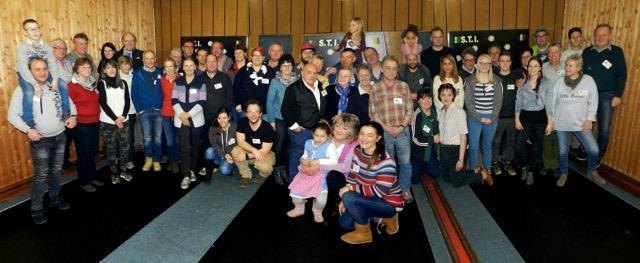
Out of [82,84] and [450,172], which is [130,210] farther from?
[450,172]

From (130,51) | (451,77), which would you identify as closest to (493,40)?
(451,77)

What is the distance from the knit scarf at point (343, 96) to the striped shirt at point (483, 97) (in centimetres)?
160

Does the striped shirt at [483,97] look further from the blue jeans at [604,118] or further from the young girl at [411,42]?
the blue jeans at [604,118]

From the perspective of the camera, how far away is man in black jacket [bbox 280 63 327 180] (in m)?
4.88

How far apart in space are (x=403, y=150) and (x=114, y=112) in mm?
3549

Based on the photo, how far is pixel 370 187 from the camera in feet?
12.1

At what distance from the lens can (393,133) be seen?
466 centimetres

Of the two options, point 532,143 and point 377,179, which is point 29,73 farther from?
point 532,143

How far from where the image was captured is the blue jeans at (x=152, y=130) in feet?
18.8

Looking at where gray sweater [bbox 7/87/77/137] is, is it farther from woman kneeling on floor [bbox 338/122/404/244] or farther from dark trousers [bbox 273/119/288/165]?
woman kneeling on floor [bbox 338/122/404/244]

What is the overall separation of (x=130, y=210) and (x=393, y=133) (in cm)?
290

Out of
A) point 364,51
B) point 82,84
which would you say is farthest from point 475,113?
point 82,84

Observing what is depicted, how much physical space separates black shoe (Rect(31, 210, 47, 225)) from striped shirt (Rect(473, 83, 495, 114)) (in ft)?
16.1

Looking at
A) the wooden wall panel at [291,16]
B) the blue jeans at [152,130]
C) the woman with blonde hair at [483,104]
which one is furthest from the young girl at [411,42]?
the blue jeans at [152,130]
